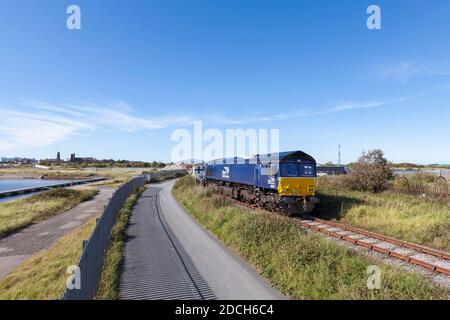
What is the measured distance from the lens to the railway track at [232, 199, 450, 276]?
36.5 ft

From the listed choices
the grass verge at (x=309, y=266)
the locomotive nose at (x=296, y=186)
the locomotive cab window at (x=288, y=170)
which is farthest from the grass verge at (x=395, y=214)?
the grass verge at (x=309, y=266)

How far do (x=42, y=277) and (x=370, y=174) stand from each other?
2475cm

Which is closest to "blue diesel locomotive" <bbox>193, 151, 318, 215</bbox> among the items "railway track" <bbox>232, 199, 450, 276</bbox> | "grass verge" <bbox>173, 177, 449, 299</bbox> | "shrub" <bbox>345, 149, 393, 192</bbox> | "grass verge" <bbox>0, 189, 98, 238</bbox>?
"railway track" <bbox>232, 199, 450, 276</bbox>

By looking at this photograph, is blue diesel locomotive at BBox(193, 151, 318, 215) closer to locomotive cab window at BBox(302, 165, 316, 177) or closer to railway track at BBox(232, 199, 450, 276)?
locomotive cab window at BBox(302, 165, 316, 177)

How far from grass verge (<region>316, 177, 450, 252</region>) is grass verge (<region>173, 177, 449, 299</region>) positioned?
5059mm

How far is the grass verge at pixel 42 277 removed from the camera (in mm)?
12156

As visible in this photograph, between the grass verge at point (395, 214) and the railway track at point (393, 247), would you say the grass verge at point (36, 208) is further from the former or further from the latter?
the grass verge at point (395, 214)

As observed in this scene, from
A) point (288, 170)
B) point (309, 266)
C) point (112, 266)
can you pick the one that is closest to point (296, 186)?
point (288, 170)

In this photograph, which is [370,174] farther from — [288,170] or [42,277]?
[42,277]

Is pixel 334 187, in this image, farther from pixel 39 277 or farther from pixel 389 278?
pixel 39 277

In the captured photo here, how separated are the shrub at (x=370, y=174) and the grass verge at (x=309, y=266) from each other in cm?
1587

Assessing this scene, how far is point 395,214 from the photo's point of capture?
1823cm
